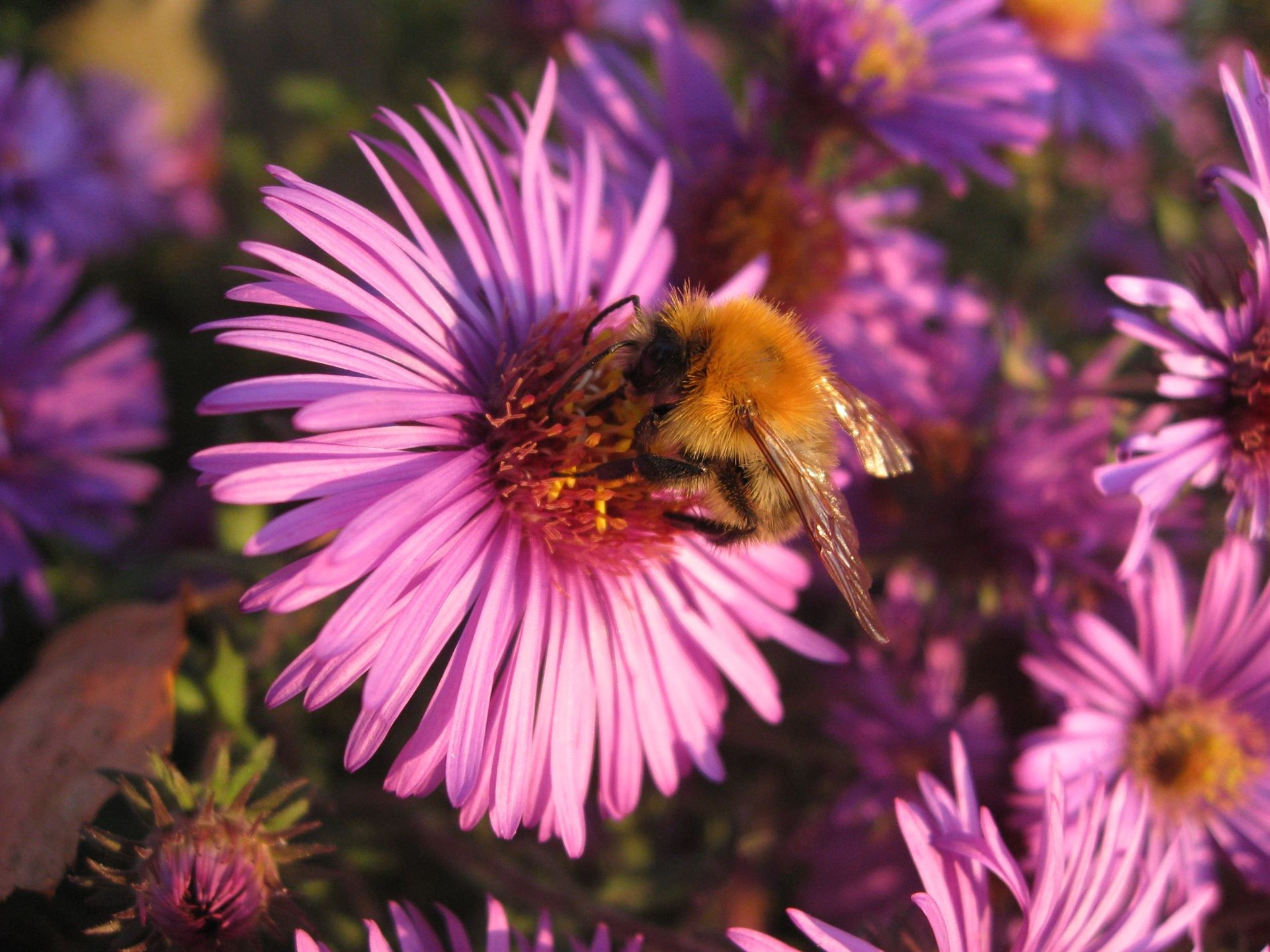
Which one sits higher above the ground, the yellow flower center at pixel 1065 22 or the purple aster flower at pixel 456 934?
the yellow flower center at pixel 1065 22

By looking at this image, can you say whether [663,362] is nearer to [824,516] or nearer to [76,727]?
[824,516]

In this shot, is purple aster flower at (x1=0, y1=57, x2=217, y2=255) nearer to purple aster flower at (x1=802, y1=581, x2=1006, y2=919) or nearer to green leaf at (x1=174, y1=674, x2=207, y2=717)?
green leaf at (x1=174, y1=674, x2=207, y2=717)

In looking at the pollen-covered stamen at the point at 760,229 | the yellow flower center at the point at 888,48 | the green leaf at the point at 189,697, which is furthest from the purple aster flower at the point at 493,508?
the yellow flower center at the point at 888,48

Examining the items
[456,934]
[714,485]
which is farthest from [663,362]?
[456,934]

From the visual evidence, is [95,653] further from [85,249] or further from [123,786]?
[85,249]

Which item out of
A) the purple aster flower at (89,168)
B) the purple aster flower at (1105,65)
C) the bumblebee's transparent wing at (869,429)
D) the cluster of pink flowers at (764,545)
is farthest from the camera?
the purple aster flower at (1105,65)

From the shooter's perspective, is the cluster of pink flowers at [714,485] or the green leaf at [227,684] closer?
the cluster of pink flowers at [714,485]

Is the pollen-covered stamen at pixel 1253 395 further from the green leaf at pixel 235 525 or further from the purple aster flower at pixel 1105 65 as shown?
the green leaf at pixel 235 525
